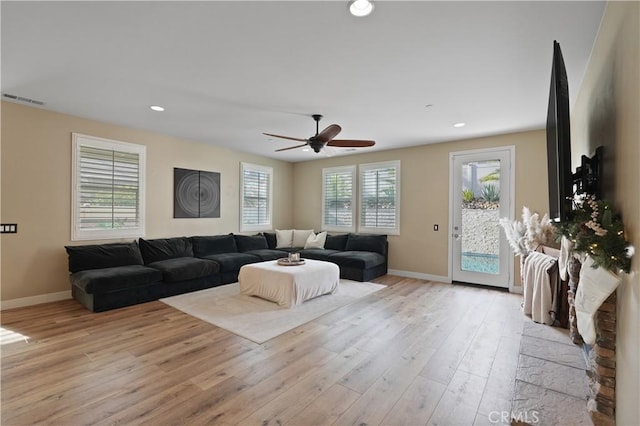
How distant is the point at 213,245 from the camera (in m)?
5.64

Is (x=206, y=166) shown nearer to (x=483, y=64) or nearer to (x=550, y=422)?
(x=483, y=64)

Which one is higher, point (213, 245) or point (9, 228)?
point (9, 228)

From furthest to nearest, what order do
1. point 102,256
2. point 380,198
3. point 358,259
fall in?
point 380,198 → point 358,259 → point 102,256

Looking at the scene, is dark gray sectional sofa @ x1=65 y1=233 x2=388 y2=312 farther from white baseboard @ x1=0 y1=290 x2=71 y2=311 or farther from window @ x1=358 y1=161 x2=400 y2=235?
window @ x1=358 y1=161 x2=400 y2=235

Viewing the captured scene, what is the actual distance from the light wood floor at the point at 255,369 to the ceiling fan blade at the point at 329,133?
219 centimetres

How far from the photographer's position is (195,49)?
2484 mm

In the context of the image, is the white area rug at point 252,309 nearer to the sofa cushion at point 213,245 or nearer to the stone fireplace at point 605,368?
the sofa cushion at point 213,245

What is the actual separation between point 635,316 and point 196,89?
12.5 ft

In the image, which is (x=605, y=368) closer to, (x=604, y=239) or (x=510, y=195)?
(x=604, y=239)

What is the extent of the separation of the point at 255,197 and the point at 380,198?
9.28 ft

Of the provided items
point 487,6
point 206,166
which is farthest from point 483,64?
point 206,166

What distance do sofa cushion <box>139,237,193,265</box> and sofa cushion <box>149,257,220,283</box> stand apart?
0.42 feet

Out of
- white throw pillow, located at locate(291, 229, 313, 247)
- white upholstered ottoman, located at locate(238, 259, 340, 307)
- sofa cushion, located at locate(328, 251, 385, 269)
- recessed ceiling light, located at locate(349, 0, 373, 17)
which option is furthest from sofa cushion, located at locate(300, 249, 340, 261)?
recessed ceiling light, located at locate(349, 0, 373, 17)

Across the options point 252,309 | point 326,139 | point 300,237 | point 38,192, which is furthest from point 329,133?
point 38,192
